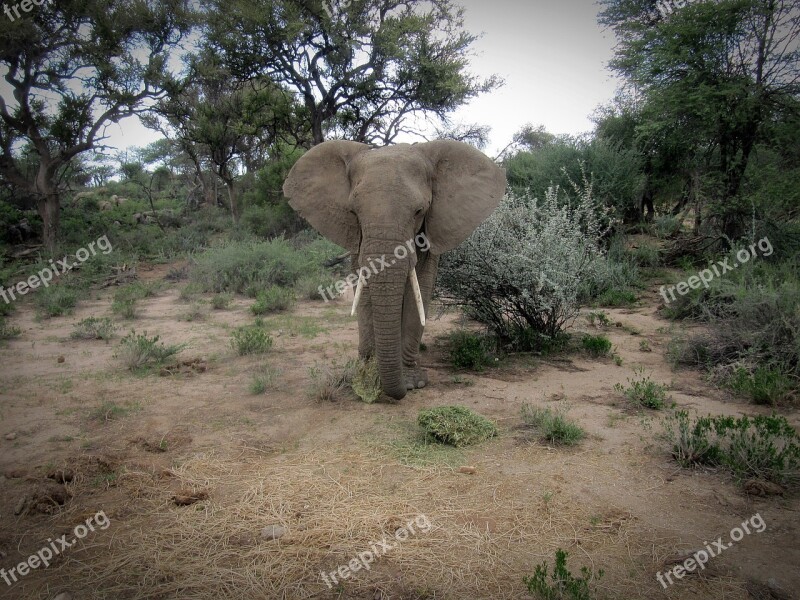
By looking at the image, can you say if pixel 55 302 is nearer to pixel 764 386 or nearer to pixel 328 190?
pixel 328 190

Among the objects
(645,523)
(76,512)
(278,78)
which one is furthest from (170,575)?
(278,78)

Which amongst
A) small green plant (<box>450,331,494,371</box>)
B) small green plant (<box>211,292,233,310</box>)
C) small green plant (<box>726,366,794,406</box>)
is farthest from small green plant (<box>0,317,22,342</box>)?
small green plant (<box>726,366,794,406</box>)

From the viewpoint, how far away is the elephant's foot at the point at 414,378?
590cm

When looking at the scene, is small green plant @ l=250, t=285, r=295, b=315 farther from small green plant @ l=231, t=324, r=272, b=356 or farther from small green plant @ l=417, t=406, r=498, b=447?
small green plant @ l=417, t=406, r=498, b=447

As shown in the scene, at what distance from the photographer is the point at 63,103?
53.4ft

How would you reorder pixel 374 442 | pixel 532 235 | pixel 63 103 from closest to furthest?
pixel 374 442 < pixel 532 235 < pixel 63 103

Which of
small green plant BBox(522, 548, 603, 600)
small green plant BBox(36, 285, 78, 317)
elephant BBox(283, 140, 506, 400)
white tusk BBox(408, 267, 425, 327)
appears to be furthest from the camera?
small green plant BBox(36, 285, 78, 317)

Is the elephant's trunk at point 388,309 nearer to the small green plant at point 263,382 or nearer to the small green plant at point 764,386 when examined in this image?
the small green plant at point 263,382

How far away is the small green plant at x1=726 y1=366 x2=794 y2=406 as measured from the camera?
5.05m

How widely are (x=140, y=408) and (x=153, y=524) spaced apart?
2.33m

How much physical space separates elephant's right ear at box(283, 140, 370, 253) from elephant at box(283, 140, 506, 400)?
0.01 meters

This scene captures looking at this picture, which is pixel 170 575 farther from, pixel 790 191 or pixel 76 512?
pixel 790 191

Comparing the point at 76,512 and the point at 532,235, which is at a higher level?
the point at 532,235

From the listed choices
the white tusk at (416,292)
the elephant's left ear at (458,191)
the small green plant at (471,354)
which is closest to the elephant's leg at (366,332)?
→ the white tusk at (416,292)
